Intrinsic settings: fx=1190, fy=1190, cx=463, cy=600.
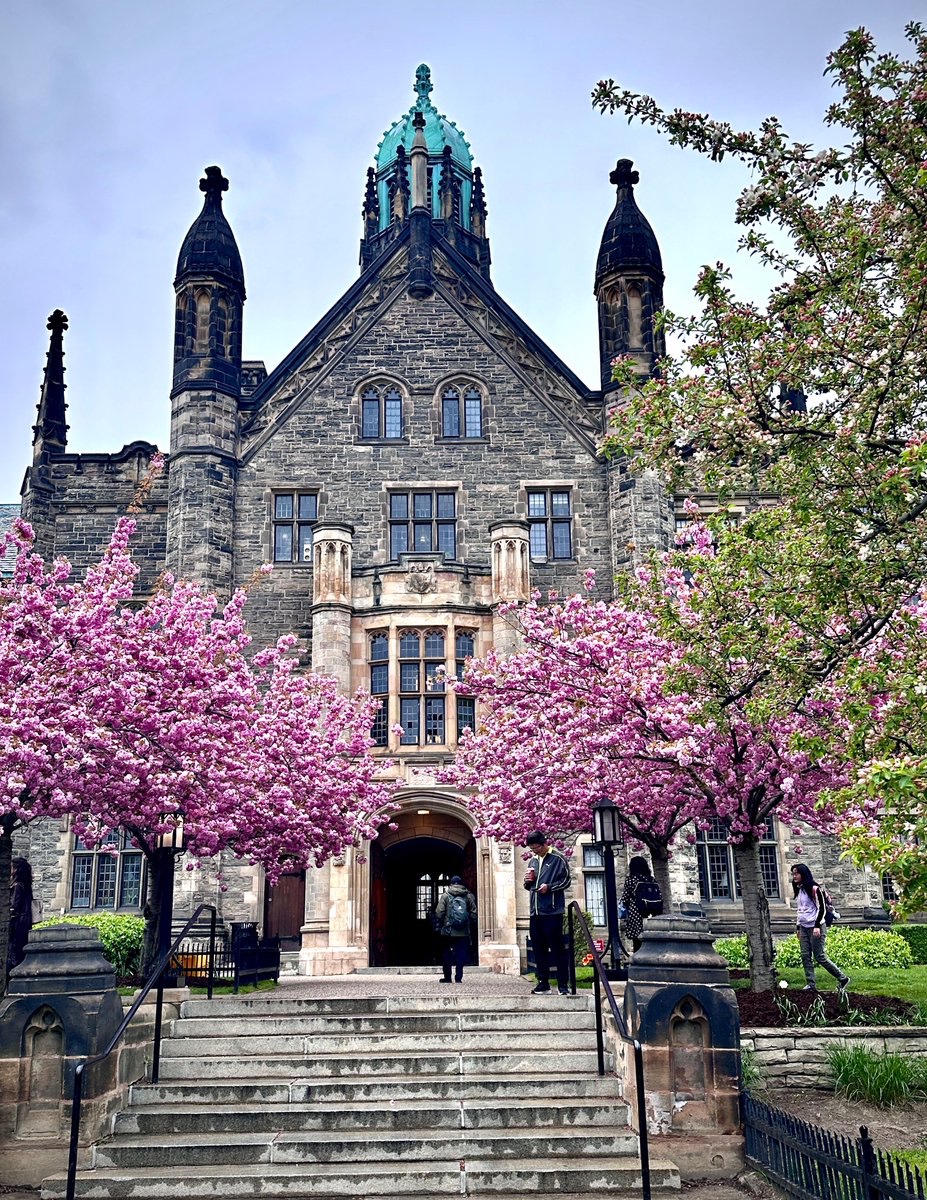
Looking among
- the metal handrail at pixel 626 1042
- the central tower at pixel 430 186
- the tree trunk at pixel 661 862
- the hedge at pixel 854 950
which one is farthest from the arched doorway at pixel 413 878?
the central tower at pixel 430 186

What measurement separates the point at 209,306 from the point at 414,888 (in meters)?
15.6

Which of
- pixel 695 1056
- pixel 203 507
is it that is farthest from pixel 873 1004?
pixel 203 507

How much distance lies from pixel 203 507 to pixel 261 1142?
1925cm

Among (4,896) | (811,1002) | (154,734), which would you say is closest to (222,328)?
(154,734)

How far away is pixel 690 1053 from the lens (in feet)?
33.0

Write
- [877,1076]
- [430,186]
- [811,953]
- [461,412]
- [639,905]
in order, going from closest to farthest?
[877,1076] < [811,953] < [639,905] < [461,412] < [430,186]

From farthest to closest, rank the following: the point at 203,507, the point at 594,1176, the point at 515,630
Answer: the point at 203,507
the point at 515,630
the point at 594,1176

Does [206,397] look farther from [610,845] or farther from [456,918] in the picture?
[610,845]

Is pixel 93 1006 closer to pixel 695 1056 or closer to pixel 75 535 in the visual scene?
pixel 695 1056

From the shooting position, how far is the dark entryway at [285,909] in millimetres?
25781

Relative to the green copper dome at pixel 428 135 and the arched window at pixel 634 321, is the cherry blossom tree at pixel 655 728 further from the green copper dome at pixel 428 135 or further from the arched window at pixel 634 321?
the green copper dome at pixel 428 135

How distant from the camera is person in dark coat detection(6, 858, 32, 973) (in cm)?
2130

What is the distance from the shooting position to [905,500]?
33.6 ft

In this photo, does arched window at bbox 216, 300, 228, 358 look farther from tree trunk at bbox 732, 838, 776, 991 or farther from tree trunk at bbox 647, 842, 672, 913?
tree trunk at bbox 732, 838, 776, 991
